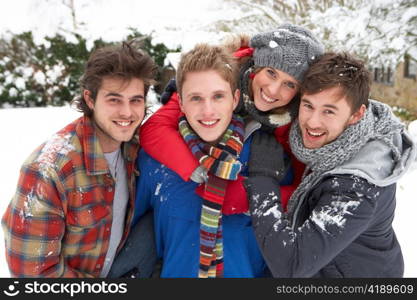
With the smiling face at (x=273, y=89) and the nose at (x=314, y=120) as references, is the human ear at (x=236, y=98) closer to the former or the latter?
the smiling face at (x=273, y=89)

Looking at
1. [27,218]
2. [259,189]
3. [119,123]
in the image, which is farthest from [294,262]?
[27,218]

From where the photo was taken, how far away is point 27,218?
199cm

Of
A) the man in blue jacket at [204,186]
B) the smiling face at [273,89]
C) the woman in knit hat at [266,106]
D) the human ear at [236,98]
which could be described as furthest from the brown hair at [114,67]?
the smiling face at [273,89]

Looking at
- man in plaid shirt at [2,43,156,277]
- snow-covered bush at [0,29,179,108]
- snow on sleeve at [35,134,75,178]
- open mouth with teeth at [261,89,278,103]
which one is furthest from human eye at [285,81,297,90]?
snow-covered bush at [0,29,179,108]

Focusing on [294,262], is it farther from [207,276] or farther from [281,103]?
[281,103]

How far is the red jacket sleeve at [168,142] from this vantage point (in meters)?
2.17

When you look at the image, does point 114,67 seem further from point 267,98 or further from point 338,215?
point 338,215

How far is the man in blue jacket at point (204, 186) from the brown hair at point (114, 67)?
0.23 metres

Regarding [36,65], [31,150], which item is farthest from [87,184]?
[36,65]

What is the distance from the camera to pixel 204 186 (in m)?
2.21

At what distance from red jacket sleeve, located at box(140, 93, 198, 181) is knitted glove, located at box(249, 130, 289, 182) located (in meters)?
0.32

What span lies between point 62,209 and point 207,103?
95 cm

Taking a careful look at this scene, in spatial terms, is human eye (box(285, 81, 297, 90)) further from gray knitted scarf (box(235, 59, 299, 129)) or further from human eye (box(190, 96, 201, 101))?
human eye (box(190, 96, 201, 101))

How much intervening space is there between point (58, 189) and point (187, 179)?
2.15 ft
